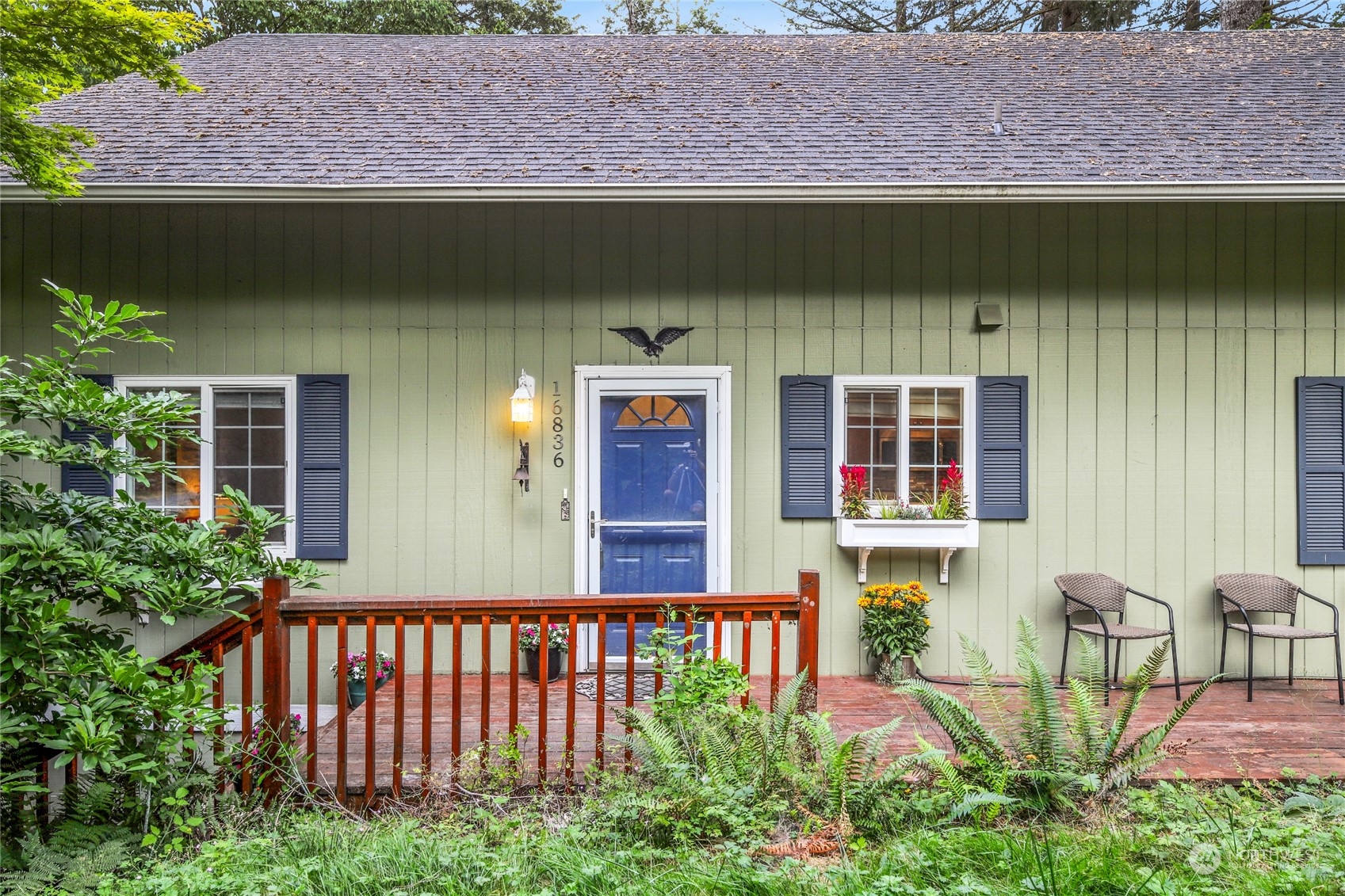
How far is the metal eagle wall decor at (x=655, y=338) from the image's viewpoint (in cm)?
451

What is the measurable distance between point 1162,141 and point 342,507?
203 inches

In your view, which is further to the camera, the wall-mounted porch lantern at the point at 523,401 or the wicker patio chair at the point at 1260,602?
the wall-mounted porch lantern at the point at 523,401

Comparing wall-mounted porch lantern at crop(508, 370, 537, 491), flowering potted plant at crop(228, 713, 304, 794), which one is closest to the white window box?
wall-mounted porch lantern at crop(508, 370, 537, 491)

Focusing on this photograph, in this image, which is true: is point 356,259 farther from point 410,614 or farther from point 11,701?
point 11,701

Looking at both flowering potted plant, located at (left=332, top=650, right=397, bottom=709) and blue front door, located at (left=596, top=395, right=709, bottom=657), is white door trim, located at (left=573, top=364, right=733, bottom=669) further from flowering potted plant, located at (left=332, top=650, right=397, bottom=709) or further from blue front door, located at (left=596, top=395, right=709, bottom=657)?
flowering potted plant, located at (left=332, top=650, right=397, bottom=709)

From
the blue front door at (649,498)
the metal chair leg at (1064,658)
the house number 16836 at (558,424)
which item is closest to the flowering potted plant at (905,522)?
the metal chair leg at (1064,658)

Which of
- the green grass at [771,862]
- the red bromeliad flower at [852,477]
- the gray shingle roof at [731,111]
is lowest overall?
the green grass at [771,862]

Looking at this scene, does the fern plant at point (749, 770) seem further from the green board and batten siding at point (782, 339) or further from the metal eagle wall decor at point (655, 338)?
the metal eagle wall decor at point (655, 338)

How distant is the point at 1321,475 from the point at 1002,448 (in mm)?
1782

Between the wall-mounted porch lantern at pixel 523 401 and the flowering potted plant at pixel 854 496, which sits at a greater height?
the wall-mounted porch lantern at pixel 523 401

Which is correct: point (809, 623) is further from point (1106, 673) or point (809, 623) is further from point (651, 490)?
point (651, 490)

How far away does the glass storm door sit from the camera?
4508mm

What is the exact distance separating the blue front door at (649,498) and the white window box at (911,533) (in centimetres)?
84

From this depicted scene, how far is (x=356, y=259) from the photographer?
14.8 ft
